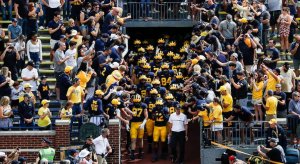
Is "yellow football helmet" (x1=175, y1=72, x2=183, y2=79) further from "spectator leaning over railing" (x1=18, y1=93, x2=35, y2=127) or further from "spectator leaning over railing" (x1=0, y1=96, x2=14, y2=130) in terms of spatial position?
"spectator leaning over railing" (x1=0, y1=96, x2=14, y2=130)

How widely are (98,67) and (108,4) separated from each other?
423 cm

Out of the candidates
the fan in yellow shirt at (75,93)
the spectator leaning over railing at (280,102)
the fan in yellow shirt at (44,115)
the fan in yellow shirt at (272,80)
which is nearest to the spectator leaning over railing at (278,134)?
the spectator leaning over railing at (280,102)

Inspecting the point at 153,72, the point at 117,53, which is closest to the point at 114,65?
the point at 117,53

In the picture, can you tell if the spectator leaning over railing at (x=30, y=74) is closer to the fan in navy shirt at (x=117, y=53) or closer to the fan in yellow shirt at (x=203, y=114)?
the fan in navy shirt at (x=117, y=53)

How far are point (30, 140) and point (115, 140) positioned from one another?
2441 mm

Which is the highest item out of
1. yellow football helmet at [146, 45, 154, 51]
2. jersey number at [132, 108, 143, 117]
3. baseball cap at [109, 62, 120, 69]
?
yellow football helmet at [146, 45, 154, 51]

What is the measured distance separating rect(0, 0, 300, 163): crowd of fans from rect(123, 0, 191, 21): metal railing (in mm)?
1999

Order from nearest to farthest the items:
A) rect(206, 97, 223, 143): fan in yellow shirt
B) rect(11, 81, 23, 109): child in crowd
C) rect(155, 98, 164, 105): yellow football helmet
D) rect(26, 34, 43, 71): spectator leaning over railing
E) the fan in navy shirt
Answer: rect(206, 97, 223, 143): fan in yellow shirt
rect(155, 98, 164, 105): yellow football helmet
rect(11, 81, 23, 109): child in crowd
rect(26, 34, 43, 71): spectator leaning over railing
the fan in navy shirt

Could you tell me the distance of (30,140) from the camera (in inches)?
1607

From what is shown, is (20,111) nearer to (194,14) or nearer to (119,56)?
(119,56)

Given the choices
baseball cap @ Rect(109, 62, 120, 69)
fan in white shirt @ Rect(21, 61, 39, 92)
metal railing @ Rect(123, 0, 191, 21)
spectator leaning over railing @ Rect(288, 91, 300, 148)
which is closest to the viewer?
spectator leaning over railing @ Rect(288, 91, 300, 148)

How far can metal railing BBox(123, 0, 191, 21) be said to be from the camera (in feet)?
163

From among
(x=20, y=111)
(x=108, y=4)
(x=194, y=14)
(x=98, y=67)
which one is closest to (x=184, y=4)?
(x=194, y=14)

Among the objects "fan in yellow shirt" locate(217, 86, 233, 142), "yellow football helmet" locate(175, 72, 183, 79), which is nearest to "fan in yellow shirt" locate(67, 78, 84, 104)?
"fan in yellow shirt" locate(217, 86, 233, 142)
